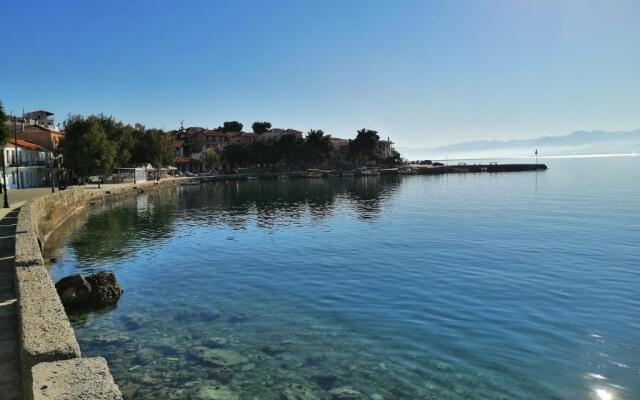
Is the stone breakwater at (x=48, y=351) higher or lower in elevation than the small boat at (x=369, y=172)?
lower

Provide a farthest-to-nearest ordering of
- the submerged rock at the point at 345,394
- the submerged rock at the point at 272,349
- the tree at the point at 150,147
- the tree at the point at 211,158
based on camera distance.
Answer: the tree at the point at 211,158 → the tree at the point at 150,147 → the submerged rock at the point at 272,349 → the submerged rock at the point at 345,394

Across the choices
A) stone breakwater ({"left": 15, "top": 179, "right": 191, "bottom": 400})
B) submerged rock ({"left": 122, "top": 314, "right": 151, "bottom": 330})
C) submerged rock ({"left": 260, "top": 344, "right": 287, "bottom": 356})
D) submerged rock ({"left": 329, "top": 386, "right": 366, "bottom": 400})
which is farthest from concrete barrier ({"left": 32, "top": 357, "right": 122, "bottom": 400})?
submerged rock ({"left": 122, "top": 314, "right": 151, "bottom": 330})

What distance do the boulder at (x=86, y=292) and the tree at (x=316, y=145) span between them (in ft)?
511

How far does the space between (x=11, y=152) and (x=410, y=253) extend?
7720cm

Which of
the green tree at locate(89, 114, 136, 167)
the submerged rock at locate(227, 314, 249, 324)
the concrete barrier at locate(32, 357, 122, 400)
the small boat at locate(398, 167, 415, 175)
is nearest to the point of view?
the concrete barrier at locate(32, 357, 122, 400)

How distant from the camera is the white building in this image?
79.2 m

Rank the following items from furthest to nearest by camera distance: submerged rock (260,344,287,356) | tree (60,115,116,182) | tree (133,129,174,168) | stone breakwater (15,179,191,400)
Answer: tree (133,129,174,168) < tree (60,115,116,182) < submerged rock (260,344,287,356) < stone breakwater (15,179,191,400)

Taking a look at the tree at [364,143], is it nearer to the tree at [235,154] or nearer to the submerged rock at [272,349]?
the tree at [235,154]

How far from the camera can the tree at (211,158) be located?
169125 millimetres

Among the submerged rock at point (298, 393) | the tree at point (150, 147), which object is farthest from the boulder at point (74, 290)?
the tree at point (150, 147)

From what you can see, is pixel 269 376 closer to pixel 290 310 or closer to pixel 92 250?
pixel 290 310

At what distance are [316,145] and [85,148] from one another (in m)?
102

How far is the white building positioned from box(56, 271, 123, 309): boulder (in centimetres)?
6835

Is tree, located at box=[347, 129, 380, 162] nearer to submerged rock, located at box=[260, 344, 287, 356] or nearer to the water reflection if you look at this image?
the water reflection
